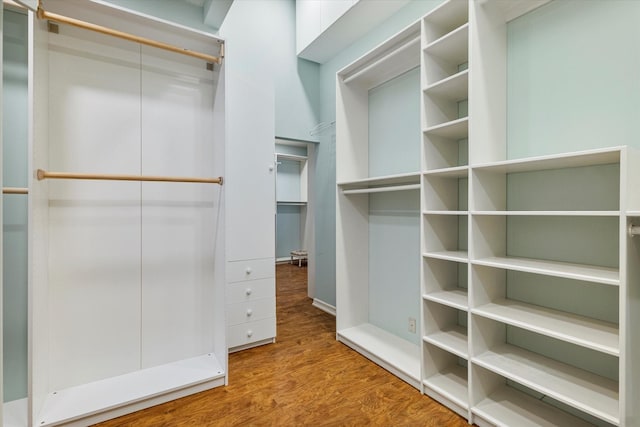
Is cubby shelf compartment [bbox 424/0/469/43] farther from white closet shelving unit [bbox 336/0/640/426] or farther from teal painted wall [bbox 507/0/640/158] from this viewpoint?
teal painted wall [bbox 507/0/640/158]

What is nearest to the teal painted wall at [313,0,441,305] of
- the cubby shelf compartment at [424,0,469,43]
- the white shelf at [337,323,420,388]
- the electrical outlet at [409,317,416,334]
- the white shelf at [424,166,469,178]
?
the white shelf at [337,323,420,388]

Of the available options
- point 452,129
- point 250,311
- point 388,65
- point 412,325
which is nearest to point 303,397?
point 250,311

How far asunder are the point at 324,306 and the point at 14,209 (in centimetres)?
290

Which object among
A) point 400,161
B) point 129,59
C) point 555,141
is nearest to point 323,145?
point 400,161

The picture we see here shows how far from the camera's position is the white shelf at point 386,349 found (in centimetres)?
228

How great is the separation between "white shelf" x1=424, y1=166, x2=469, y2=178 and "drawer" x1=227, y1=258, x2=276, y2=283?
1.56m

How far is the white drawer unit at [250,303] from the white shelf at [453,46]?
2.05 metres

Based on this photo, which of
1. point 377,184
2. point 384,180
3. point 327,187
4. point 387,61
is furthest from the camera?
point 327,187

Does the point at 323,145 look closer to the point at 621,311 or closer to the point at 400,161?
the point at 400,161

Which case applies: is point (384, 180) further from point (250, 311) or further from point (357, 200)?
point (250, 311)

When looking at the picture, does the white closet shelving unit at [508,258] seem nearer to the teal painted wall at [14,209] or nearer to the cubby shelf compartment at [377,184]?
the cubby shelf compartment at [377,184]

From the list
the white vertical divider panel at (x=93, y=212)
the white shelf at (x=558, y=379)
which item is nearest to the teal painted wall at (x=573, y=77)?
the white shelf at (x=558, y=379)

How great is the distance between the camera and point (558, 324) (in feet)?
5.18

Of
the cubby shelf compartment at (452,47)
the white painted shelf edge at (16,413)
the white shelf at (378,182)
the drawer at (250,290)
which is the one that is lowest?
the white painted shelf edge at (16,413)
